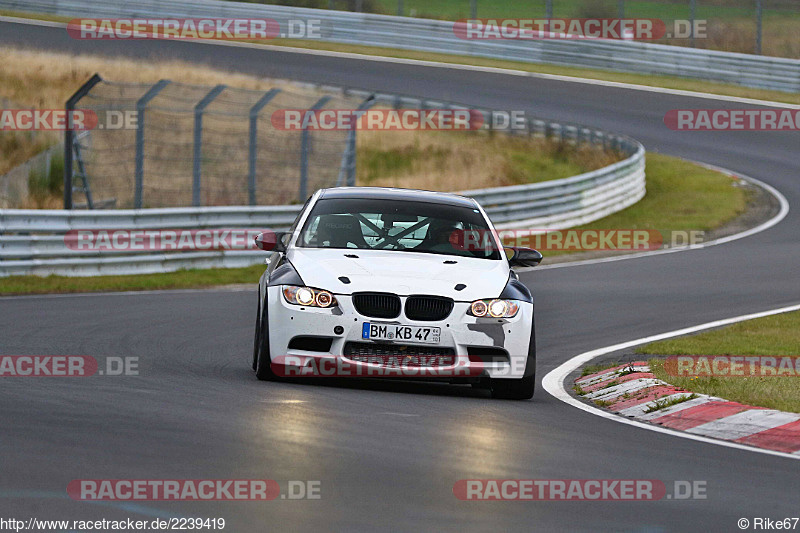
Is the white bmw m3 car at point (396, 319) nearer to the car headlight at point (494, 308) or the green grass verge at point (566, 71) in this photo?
the car headlight at point (494, 308)

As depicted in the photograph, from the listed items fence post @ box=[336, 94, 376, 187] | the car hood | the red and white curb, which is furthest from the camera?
fence post @ box=[336, 94, 376, 187]

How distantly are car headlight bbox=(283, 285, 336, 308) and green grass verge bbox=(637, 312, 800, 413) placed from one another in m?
2.69

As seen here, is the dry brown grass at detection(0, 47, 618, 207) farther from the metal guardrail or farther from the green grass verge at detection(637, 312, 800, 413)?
the green grass verge at detection(637, 312, 800, 413)

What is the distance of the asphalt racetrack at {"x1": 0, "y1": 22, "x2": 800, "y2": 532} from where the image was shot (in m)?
5.70

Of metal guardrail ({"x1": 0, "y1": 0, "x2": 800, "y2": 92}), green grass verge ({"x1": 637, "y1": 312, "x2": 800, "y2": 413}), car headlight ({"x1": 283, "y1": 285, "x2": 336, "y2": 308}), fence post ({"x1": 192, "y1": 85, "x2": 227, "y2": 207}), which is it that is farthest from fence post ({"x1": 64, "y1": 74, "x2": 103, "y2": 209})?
metal guardrail ({"x1": 0, "y1": 0, "x2": 800, "y2": 92})

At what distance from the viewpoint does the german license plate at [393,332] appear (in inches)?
360

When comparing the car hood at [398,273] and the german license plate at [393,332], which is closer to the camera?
the german license plate at [393,332]

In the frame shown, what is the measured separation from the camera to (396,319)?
916 centimetres

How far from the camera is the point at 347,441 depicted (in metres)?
7.19

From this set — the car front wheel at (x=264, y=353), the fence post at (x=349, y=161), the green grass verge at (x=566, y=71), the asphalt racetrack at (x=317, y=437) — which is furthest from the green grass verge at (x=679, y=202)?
the car front wheel at (x=264, y=353)

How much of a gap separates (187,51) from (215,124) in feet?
39.8

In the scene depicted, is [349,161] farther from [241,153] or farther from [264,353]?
[264,353]

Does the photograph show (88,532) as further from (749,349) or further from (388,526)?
(749,349)

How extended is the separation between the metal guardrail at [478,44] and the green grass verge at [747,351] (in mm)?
24539
